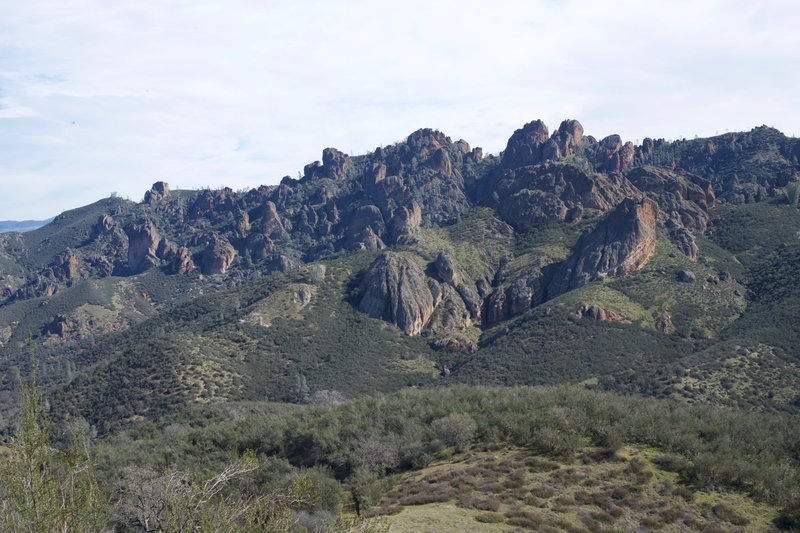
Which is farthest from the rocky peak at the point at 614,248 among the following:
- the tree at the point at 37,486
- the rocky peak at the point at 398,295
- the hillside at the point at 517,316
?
the tree at the point at 37,486

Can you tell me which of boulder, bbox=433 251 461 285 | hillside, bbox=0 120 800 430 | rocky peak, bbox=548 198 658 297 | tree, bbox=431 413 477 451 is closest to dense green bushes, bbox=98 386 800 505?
tree, bbox=431 413 477 451

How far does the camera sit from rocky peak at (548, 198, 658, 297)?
429 ft

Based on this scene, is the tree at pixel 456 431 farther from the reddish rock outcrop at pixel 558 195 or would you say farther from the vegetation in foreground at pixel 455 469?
the reddish rock outcrop at pixel 558 195

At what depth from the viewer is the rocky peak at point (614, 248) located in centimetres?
13075

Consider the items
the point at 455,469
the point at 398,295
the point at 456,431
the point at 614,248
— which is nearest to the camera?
the point at 455,469

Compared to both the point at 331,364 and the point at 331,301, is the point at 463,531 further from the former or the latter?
the point at 331,301

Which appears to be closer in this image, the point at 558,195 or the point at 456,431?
the point at 456,431

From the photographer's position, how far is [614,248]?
132m

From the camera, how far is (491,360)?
111m

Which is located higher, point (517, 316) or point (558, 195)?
point (558, 195)

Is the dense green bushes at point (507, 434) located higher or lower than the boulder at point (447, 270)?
lower

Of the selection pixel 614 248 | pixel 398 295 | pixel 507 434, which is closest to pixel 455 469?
pixel 507 434

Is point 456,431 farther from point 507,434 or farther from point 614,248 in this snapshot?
point 614,248

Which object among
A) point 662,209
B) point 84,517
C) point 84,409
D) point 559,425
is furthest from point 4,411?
point 662,209
